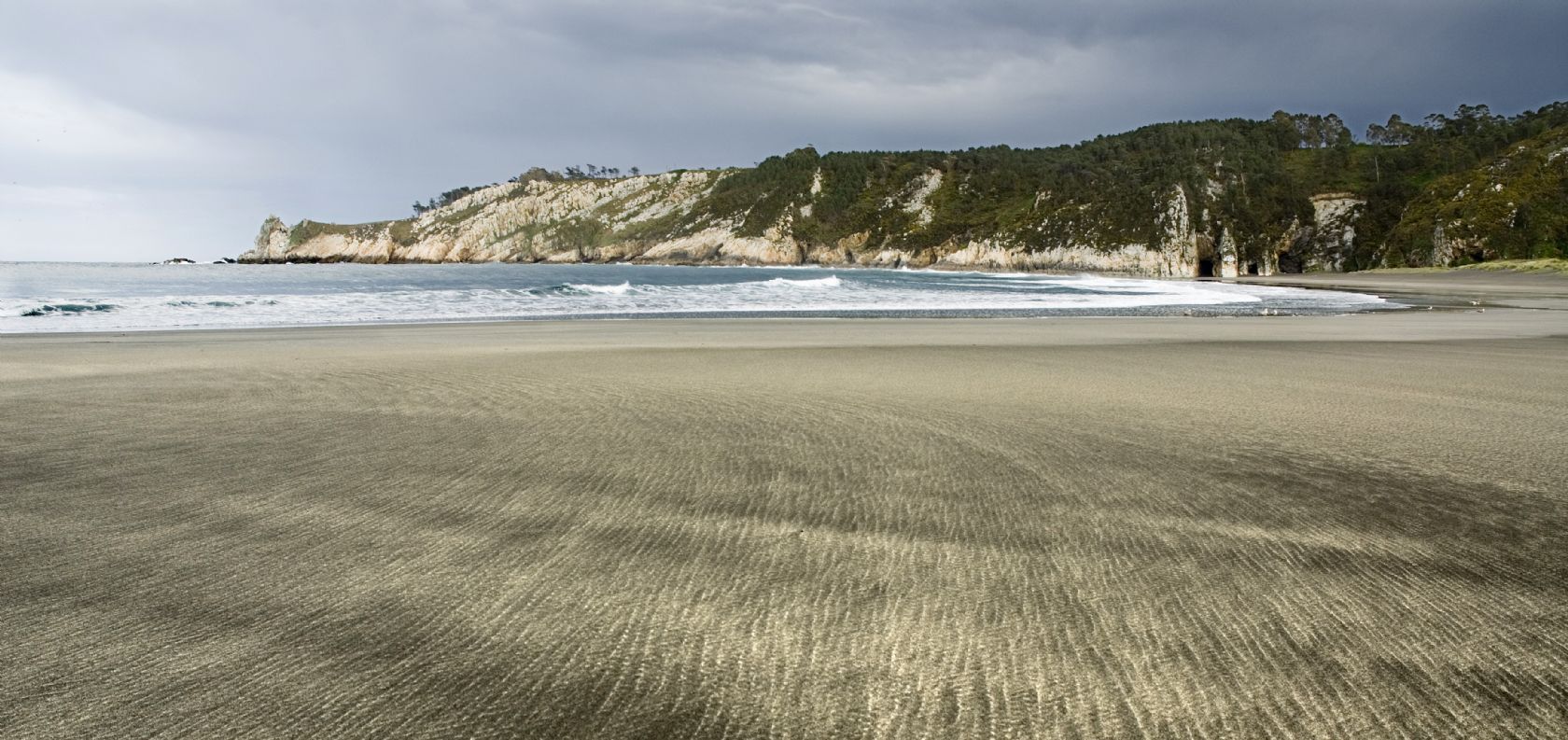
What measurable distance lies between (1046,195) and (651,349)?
12298cm

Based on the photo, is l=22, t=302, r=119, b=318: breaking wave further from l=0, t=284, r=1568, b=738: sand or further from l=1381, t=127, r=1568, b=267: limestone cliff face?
l=1381, t=127, r=1568, b=267: limestone cliff face

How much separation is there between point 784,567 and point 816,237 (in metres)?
142

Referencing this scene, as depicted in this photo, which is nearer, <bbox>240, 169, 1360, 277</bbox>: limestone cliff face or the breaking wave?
the breaking wave

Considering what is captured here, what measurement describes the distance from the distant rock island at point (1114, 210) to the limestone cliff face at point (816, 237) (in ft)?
1.14

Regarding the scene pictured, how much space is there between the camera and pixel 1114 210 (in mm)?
106062

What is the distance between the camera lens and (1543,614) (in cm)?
213

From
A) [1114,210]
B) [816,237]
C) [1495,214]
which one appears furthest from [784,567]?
[816,237]

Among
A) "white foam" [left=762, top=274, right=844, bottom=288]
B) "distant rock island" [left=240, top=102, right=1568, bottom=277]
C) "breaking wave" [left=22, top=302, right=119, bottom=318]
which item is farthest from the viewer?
"distant rock island" [left=240, top=102, right=1568, bottom=277]

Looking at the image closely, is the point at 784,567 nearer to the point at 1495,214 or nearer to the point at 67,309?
the point at 67,309

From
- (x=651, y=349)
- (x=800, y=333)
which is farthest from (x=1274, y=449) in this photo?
(x=800, y=333)

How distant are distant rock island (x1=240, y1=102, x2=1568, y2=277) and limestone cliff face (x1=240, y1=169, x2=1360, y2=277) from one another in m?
0.35

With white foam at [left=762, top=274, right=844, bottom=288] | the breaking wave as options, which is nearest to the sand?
the breaking wave

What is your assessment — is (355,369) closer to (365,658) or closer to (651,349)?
(651,349)

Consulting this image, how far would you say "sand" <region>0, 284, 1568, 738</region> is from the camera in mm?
1662
